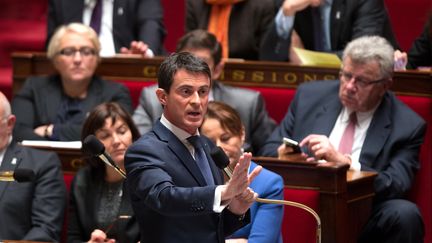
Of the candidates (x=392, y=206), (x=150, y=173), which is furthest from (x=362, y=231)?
(x=150, y=173)

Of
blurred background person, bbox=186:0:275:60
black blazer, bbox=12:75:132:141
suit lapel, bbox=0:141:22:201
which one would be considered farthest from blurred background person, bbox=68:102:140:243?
blurred background person, bbox=186:0:275:60

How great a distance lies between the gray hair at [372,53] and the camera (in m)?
2.11

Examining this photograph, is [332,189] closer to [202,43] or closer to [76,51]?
[202,43]

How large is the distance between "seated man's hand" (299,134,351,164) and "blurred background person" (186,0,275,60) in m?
→ 0.72

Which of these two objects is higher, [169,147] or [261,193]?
[169,147]

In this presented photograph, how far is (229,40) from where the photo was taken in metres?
2.68

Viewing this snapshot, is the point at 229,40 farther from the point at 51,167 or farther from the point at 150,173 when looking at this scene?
the point at 150,173

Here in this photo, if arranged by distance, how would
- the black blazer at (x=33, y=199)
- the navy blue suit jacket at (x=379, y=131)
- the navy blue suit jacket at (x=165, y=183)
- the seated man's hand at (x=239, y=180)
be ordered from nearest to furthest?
the seated man's hand at (x=239, y=180)
the navy blue suit jacket at (x=165, y=183)
the black blazer at (x=33, y=199)
the navy blue suit jacket at (x=379, y=131)

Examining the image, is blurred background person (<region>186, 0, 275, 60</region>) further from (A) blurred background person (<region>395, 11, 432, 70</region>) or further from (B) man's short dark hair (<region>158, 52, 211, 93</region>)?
(B) man's short dark hair (<region>158, 52, 211, 93</region>)

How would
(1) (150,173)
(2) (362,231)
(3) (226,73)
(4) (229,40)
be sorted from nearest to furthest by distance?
1. (1) (150,173)
2. (2) (362,231)
3. (3) (226,73)
4. (4) (229,40)

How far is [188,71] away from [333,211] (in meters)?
0.58

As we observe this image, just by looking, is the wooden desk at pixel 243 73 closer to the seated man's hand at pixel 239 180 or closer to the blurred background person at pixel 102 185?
the blurred background person at pixel 102 185

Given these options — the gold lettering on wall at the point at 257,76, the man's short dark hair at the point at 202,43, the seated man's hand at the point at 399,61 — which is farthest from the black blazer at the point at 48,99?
the seated man's hand at the point at 399,61

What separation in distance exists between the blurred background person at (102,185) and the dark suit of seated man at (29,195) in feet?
0.11
